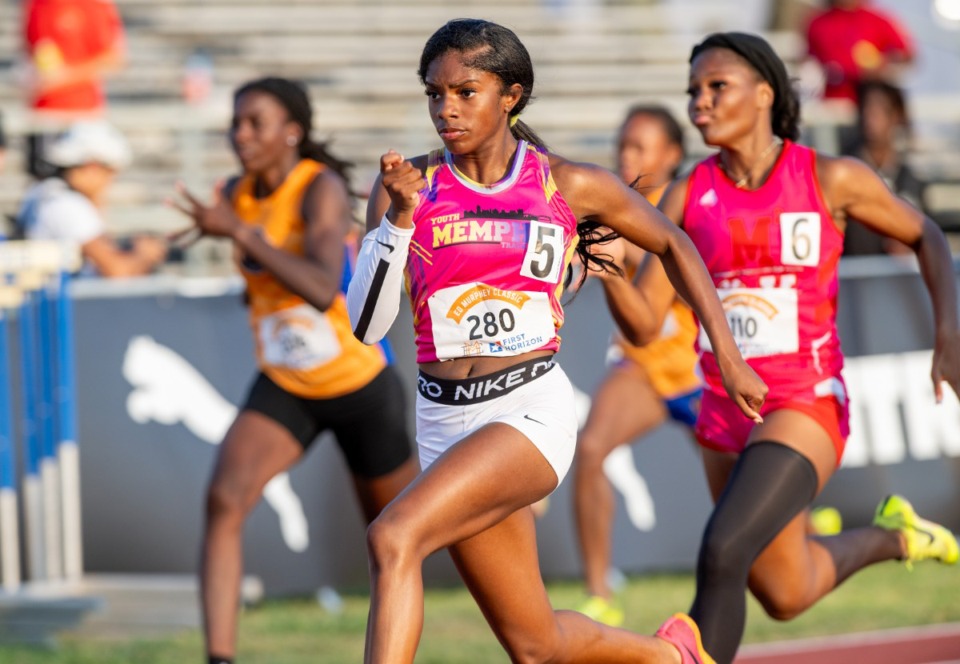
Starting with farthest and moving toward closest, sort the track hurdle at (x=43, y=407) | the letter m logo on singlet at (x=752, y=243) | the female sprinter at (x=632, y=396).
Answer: the track hurdle at (x=43, y=407), the female sprinter at (x=632, y=396), the letter m logo on singlet at (x=752, y=243)

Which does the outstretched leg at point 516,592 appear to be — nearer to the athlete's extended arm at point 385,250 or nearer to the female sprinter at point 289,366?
the athlete's extended arm at point 385,250

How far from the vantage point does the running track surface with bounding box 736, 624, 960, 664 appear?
701cm

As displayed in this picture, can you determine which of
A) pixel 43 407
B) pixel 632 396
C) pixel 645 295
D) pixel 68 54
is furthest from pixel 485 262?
pixel 68 54

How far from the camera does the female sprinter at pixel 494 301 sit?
4445 mm

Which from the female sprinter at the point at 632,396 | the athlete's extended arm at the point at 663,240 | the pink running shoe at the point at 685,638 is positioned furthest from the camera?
the female sprinter at the point at 632,396

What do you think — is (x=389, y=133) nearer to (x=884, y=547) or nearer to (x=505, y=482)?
(x=884, y=547)

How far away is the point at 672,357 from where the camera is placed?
7863 mm

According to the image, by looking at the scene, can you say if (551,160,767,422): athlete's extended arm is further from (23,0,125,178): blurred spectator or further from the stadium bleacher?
the stadium bleacher

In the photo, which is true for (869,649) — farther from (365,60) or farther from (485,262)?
(365,60)

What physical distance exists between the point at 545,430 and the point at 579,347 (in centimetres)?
485

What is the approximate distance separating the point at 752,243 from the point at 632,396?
7.99 ft

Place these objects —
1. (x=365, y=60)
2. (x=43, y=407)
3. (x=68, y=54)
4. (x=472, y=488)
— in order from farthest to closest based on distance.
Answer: (x=365, y=60) → (x=68, y=54) → (x=43, y=407) → (x=472, y=488)

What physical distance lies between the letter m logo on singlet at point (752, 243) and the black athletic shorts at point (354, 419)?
1855 millimetres

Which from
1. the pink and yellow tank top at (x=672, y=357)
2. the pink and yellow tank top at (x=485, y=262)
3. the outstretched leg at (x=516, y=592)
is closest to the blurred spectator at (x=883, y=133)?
the pink and yellow tank top at (x=672, y=357)
